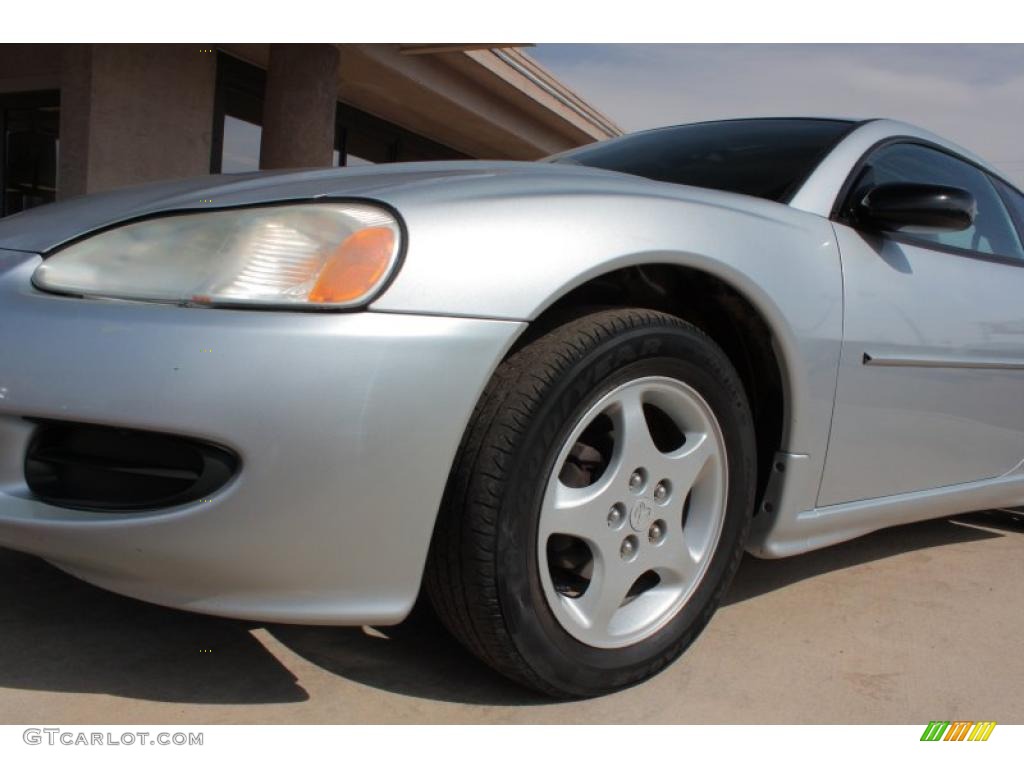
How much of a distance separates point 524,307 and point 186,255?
56 cm

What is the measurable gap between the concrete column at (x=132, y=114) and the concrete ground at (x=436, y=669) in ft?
16.9

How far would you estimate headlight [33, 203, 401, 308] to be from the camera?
55.2 inches

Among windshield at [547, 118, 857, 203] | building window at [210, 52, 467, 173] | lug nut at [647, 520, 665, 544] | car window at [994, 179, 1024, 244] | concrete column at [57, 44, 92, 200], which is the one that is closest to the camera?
lug nut at [647, 520, 665, 544]

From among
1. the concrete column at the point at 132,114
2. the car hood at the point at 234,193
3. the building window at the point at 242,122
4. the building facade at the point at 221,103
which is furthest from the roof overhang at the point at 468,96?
the car hood at the point at 234,193

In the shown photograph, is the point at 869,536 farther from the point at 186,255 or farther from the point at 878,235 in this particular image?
the point at 186,255

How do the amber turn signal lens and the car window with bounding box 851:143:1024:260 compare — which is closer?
the amber turn signal lens

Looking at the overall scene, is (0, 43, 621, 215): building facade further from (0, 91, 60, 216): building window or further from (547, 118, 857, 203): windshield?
(547, 118, 857, 203): windshield

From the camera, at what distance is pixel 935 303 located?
223cm

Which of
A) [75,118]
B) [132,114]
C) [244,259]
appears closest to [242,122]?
[132,114]

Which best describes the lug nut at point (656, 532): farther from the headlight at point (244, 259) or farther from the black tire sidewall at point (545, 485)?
the headlight at point (244, 259)

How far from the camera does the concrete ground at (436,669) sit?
1567 mm

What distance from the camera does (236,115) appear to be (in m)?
8.29
